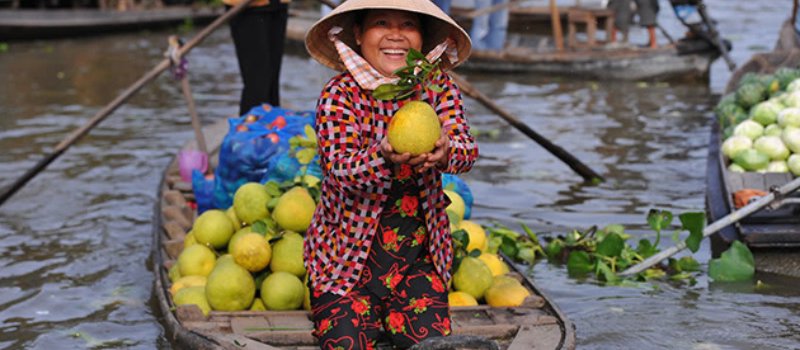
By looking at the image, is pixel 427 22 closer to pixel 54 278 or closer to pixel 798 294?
pixel 798 294

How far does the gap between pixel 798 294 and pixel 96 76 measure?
901 cm

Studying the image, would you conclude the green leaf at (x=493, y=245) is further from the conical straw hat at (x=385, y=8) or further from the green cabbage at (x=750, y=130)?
the green cabbage at (x=750, y=130)

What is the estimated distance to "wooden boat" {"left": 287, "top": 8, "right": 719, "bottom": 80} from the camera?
1071 centimetres

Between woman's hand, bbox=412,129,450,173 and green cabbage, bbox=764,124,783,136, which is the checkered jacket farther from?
green cabbage, bbox=764,124,783,136

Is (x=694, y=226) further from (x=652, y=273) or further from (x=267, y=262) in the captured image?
(x=267, y=262)

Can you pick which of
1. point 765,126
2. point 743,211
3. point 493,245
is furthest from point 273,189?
point 765,126

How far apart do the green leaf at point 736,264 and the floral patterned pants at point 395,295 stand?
1.89 meters

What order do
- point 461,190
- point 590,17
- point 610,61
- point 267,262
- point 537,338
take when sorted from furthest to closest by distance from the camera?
point 590,17
point 610,61
point 461,190
point 267,262
point 537,338

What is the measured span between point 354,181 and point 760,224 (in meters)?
2.51

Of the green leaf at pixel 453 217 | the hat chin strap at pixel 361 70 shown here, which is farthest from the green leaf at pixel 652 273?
the hat chin strap at pixel 361 70

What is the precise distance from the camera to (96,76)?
11.9m

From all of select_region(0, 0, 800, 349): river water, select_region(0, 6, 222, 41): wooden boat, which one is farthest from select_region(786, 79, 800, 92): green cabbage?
select_region(0, 6, 222, 41): wooden boat

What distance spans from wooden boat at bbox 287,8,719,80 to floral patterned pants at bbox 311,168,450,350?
8.04 meters

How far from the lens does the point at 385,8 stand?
9.62 ft
